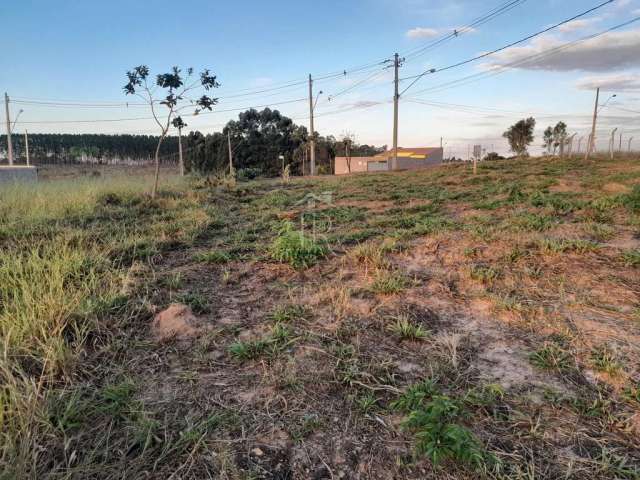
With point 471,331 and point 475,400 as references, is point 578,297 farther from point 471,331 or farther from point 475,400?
point 475,400

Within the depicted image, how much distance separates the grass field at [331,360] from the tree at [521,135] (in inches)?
1548

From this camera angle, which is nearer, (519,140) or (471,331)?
(471,331)

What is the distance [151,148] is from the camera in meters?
68.9

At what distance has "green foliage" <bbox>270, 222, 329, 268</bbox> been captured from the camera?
359cm

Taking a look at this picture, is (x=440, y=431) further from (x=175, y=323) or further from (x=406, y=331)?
(x=175, y=323)

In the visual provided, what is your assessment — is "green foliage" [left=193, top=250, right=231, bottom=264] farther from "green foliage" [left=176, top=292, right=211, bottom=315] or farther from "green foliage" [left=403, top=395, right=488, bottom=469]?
"green foliage" [left=403, top=395, right=488, bottom=469]

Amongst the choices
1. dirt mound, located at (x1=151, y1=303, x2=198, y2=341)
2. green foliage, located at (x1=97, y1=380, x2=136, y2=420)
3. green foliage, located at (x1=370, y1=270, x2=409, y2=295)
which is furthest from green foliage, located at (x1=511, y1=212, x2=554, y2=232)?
green foliage, located at (x1=97, y1=380, x2=136, y2=420)

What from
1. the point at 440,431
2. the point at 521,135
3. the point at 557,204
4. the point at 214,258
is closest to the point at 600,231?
the point at 557,204

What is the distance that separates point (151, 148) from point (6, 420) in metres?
75.9

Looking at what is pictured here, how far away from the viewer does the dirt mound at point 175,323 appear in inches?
91.7

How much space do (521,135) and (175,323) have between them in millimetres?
43007

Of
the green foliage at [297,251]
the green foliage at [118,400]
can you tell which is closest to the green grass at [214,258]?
the green foliage at [297,251]

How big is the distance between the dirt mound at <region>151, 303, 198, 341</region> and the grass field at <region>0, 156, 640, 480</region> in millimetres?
22

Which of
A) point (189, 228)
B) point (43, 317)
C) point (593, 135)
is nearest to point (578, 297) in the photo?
point (43, 317)
